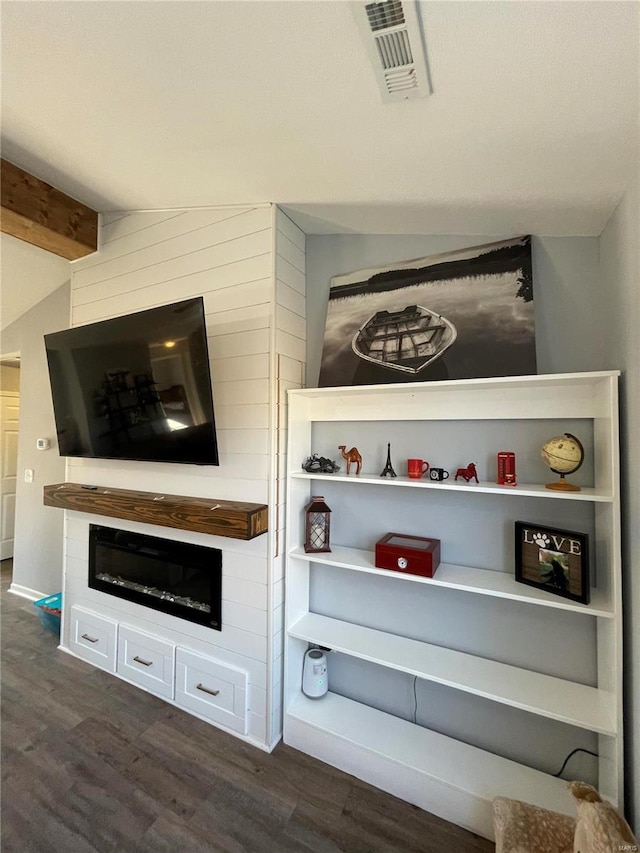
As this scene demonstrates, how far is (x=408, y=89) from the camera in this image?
102cm

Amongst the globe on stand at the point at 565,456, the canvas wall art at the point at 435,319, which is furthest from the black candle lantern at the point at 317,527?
the globe on stand at the point at 565,456

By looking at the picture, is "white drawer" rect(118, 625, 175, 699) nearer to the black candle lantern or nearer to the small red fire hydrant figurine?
the black candle lantern

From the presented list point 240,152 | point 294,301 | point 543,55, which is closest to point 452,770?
point 294,301

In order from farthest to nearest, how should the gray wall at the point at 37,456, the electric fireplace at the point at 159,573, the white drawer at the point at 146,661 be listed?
1. the gray wall at the point at 37,456
2. the white drawer at the point at 146,661
3. the electric fireplace at the point at 159,573

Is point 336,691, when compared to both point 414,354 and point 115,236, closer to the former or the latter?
point 414,354

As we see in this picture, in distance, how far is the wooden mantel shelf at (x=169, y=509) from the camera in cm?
166

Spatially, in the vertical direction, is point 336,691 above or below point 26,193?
below

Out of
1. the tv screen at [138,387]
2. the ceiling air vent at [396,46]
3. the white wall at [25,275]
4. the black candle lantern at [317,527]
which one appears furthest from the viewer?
the white wall at [25,275]

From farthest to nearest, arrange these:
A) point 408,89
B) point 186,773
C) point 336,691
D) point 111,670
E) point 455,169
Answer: point 111,670, point 336,691, point 186,773, point 455,169, point 408,89

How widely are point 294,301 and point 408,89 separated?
1.07 meters

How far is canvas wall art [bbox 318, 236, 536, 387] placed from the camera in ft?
5.13

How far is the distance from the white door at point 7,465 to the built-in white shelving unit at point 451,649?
4135 mm

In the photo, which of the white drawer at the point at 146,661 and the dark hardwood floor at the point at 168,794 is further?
the white drawer at the point at 146,661

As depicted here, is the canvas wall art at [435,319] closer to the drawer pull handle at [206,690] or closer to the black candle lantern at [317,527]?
the black candle lantern at [317,527]
